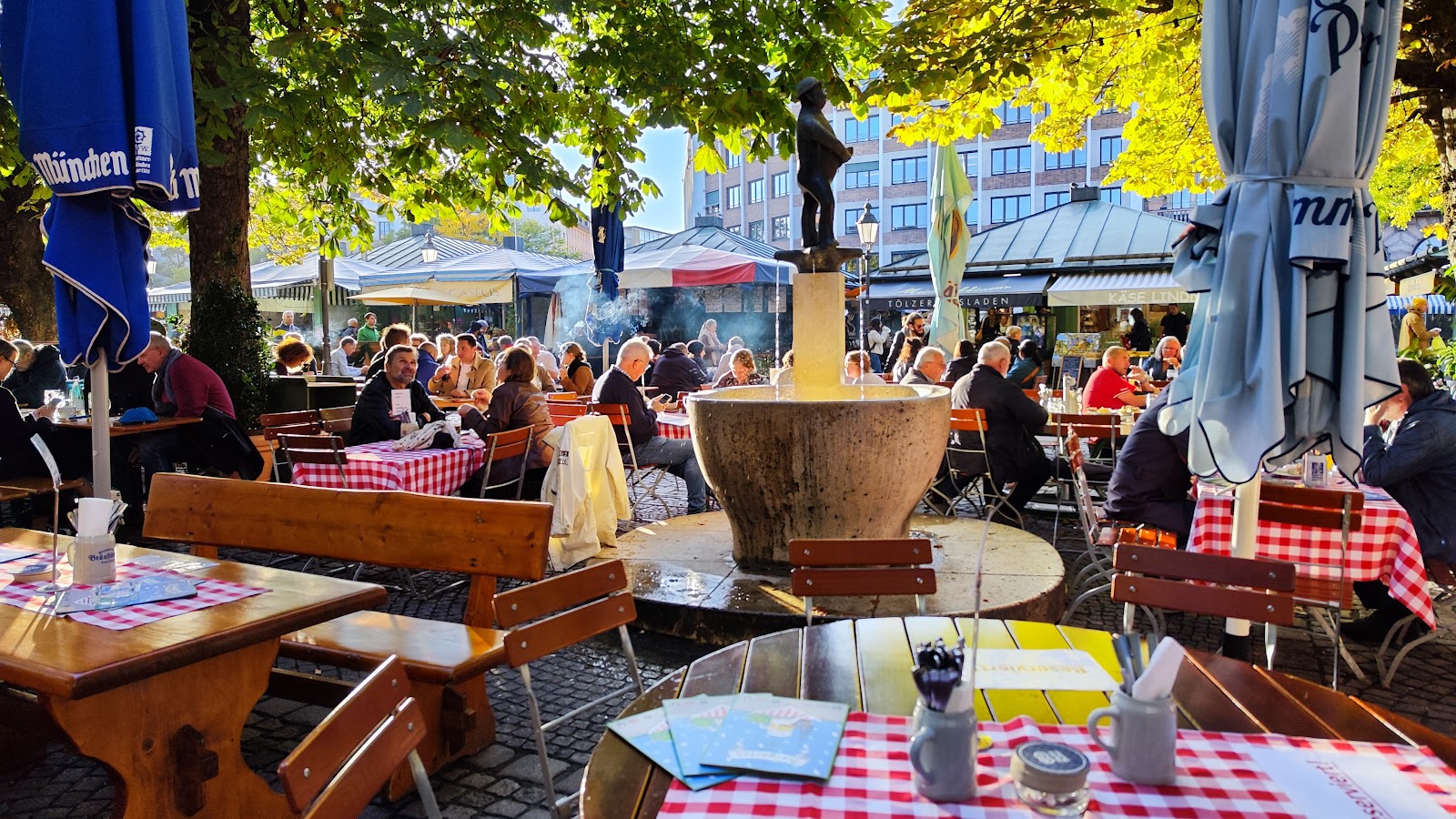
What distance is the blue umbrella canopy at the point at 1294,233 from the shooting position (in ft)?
10.2

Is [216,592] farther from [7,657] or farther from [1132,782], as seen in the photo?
[1132,782]

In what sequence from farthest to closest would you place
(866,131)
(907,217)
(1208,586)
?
1. (866,131)
2. (907,217)
3. (1208,586)

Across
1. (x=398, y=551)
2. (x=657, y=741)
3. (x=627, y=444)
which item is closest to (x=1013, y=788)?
(x=657, y=741)

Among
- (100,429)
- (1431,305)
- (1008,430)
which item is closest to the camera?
(100,429)

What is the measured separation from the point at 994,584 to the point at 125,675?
165 inches

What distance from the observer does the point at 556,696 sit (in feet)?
14.2

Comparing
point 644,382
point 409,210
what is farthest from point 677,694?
point 644,382

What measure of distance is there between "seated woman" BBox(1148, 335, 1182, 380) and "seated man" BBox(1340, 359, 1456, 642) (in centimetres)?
723

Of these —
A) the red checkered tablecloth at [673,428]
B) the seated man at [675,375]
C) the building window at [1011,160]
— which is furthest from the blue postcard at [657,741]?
the building window at [1011,160]

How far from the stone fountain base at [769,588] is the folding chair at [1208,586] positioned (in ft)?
5.24

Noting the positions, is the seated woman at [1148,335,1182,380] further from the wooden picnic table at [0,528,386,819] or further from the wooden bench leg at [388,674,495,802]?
the wooden picnic table at [0,528,386,819]

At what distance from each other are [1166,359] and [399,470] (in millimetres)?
9914

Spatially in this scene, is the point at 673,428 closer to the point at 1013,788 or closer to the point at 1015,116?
the point at 1013,788

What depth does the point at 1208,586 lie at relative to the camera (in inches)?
117
